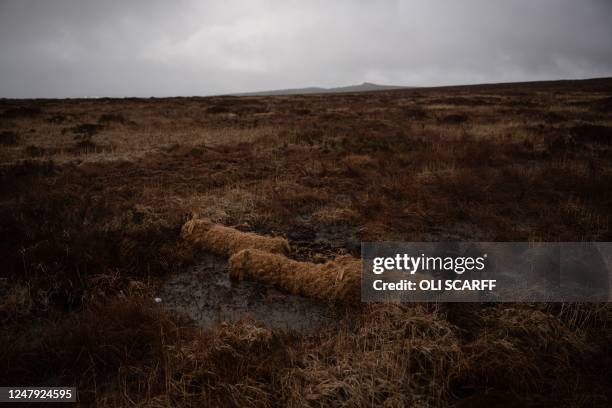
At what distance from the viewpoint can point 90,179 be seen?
8359 millimetres

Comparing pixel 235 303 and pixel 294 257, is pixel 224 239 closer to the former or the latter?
pixel 294 257

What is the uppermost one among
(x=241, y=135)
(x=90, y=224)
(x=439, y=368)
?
(x=241, y=135)

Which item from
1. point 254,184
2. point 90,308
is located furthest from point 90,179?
point 90,308

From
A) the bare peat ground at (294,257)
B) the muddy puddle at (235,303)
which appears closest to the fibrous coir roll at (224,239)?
the bare peat ground at (294,257)

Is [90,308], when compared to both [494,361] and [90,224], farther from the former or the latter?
[494,361]

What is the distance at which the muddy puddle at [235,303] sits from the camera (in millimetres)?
3518

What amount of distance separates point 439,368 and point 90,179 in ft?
29.4

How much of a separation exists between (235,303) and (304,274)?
883 mm

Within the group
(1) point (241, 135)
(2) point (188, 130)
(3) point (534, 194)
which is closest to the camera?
(3) point (534, 194)

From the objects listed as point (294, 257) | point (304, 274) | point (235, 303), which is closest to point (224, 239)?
point (294, 257)

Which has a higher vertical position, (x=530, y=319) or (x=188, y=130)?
(x=188, y=130)

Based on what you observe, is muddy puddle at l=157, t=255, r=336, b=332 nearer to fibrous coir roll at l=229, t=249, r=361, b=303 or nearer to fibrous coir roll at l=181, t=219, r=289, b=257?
fibrous coir roll at l=229, t=249, r=361, b=303

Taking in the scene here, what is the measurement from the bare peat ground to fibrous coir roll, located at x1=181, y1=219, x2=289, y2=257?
9.7 inches

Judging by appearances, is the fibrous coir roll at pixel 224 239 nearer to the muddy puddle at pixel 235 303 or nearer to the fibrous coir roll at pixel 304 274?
the fibrous coir roll at pixel 304 274
